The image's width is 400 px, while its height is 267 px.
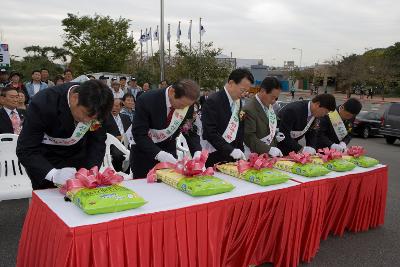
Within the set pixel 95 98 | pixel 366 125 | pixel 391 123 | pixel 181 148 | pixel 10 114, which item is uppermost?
pixel 95 98

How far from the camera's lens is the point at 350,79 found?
3922cm

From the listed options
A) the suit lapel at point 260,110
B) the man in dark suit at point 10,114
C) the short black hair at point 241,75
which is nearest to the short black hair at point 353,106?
the suit lapel at point 260,110

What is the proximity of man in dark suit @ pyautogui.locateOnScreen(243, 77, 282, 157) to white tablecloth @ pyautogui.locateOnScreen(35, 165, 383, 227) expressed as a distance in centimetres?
65

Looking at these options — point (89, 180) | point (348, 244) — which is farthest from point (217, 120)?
point (348, 244)

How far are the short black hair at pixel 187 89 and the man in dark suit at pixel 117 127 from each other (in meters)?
1.18

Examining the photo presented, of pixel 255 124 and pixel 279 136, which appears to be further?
pixel 279 136

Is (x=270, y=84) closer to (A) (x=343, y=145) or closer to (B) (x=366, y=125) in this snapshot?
(A) (x=343, y=145)

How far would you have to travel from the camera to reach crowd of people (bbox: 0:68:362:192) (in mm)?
2213

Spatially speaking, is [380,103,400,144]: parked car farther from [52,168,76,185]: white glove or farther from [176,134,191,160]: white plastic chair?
[52,168,76,185]: white glove

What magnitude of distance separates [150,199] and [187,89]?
0.82m

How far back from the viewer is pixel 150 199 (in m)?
2.30

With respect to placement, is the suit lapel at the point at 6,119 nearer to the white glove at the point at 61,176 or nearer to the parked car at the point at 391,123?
the white glove at the point at 61,176

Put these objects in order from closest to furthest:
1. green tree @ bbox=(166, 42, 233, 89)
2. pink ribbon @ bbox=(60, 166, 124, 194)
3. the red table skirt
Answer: the red table skirt → pink ribbon @ bbox=(60, 166, 124, 194) → green tree @ bbox=(166, 42, 233, 89)

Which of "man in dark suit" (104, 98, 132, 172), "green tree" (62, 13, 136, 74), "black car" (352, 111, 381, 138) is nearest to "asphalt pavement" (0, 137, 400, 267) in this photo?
"man in dark suit" (104, 98, 132, 172)
